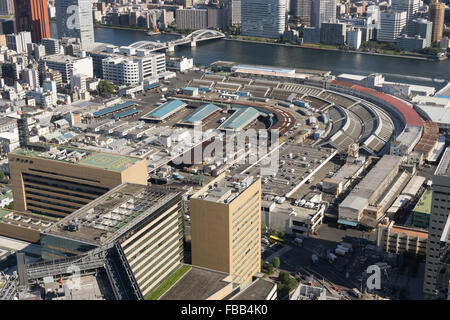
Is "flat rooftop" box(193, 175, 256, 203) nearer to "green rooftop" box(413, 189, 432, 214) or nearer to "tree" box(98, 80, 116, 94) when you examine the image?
"green rooftop" box(413, 189, 432, 214)

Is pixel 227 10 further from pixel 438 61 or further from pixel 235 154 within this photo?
pixel 235 154

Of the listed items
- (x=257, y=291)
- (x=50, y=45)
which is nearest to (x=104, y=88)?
(x=50, y=45)

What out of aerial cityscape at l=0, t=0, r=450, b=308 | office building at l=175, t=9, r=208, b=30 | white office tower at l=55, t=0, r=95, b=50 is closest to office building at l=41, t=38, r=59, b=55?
aerial cityscape at l=0, t=0, r=450, b=308

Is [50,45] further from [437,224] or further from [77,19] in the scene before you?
[437,224]

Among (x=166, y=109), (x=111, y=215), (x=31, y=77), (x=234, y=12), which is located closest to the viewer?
(x=111, y=215)

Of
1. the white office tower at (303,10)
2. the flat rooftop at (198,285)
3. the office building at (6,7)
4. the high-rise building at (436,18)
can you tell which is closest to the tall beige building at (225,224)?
the flat rooftop at (198,285)

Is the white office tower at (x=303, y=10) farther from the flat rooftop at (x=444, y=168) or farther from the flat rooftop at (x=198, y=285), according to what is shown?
the flat rooftop at (x=198, y=285)

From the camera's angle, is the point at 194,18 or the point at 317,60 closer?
the point at 317,60
